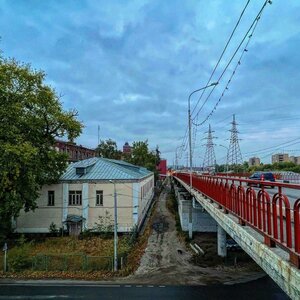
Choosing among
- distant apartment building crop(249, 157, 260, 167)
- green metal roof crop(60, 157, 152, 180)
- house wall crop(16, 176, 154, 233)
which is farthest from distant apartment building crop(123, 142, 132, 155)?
house wall crop(16, 176, 154, 233)

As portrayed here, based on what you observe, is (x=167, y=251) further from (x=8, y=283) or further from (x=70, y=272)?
(x=8, y=283)

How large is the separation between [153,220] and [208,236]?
10.5 m

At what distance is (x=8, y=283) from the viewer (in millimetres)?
22375

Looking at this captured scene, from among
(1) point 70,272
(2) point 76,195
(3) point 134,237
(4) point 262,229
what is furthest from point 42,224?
(4) point 262,229

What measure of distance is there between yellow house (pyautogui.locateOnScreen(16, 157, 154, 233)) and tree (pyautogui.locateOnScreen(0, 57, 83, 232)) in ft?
6.29

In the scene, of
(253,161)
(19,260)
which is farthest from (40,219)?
(253,161)

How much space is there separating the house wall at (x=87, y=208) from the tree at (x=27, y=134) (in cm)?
203

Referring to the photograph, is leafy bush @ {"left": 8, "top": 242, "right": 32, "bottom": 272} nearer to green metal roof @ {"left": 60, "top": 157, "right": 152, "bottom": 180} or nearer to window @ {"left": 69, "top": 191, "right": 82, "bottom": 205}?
window @ {"left": 69, "top": 191, "right": 82, "bottom": 205}

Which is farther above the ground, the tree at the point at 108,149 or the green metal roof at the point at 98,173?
the tree at the point at 108,149

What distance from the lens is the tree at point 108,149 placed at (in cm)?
Answer: 9050

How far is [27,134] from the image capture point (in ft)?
105

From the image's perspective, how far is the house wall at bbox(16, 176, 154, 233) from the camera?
3409 centimetres

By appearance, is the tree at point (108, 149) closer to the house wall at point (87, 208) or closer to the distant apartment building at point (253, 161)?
the distant apartment building at point (253, 161)

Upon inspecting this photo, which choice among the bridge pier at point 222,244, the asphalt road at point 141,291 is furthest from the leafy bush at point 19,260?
the bridge pier at point 222,244
